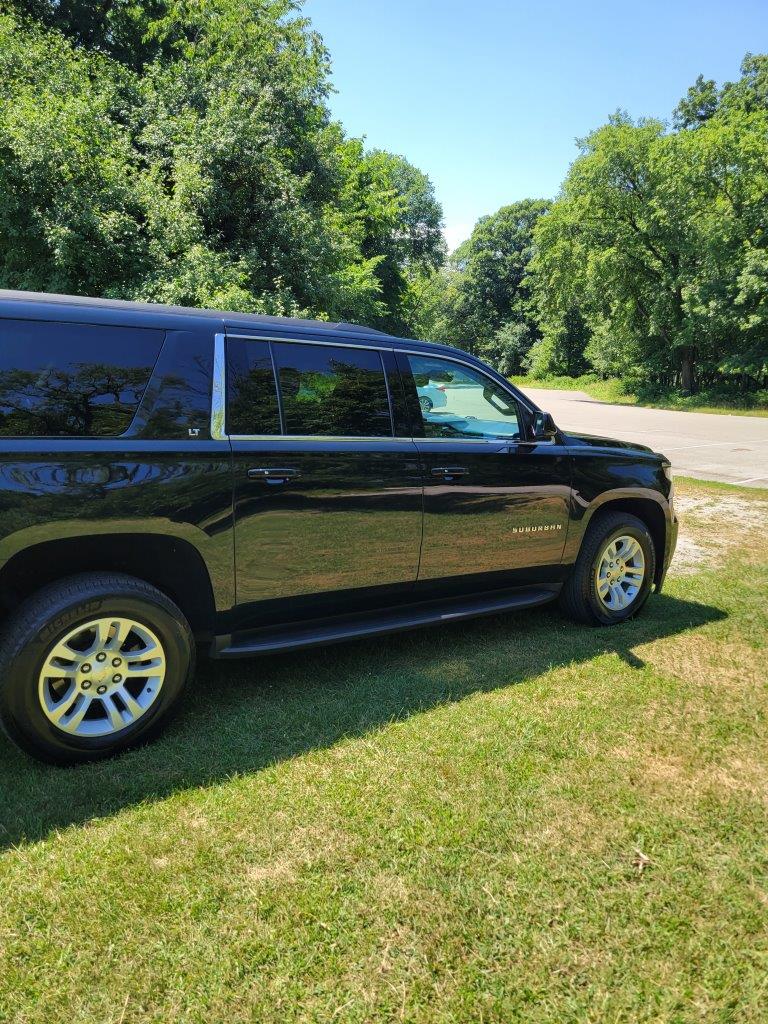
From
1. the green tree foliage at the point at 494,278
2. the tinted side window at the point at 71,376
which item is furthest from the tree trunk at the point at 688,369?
the tinted side window at the point at 71,376

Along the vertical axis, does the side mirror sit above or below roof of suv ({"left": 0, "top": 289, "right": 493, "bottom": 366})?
below

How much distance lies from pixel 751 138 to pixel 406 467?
34.2 metres

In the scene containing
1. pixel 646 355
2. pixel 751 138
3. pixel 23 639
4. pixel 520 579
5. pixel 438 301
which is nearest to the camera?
pixel 23 639

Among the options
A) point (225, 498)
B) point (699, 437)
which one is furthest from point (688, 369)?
point (225, 498)

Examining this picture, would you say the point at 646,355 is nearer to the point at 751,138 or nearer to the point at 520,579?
the point at 751,138

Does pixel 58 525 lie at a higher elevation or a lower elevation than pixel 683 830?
higher

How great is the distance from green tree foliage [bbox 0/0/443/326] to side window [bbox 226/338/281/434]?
984 centimetres

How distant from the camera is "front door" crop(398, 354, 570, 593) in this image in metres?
3.74

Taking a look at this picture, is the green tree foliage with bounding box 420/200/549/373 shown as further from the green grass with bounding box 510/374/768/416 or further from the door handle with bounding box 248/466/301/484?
the door handle with bounding box 248/466/301/484

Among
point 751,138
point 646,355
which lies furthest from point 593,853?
point 646,355

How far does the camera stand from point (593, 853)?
2355mm

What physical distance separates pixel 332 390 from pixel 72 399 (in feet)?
4.11

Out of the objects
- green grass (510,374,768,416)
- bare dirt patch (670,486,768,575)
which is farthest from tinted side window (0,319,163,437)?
green grass (510,374,768,416)

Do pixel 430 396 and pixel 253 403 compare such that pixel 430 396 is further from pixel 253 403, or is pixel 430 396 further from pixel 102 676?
pixel 102 676
